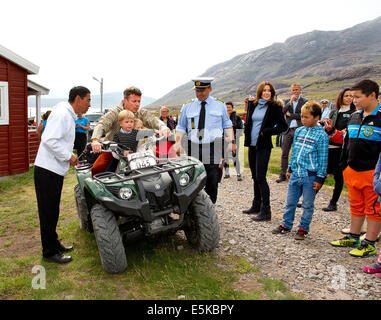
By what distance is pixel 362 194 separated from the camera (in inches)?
164

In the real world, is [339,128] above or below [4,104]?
below

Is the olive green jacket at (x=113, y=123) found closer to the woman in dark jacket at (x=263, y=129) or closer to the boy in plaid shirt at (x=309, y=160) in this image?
the woman in dark jacket at (x=263, y=129)

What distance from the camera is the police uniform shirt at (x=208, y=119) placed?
4816 millimetres

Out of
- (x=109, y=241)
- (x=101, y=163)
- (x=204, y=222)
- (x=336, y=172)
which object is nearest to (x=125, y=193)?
(x=109, y=241)

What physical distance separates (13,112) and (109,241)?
8.85 m

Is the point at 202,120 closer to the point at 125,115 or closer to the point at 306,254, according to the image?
the point at 125,115

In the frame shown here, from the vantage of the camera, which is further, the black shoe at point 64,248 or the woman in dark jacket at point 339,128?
the woman in dark jacket at point 339,128

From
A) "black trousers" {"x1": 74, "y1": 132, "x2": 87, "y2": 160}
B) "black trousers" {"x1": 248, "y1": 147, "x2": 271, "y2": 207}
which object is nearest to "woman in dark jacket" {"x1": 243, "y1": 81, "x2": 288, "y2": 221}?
"black trousers" {"x1": 248, "y1": 147, "x2": 271, "y2": 207}

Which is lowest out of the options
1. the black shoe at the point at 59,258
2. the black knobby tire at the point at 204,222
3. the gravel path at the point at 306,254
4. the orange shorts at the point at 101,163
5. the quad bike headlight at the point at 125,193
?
the black shoe at the point at 59,258

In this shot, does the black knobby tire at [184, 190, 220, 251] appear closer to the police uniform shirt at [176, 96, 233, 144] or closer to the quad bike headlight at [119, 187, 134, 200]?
the quad bike headlight at [119, 187, 134, 200]

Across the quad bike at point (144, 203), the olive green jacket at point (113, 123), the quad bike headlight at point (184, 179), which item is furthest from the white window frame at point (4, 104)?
the quad bike headlight at point (184, 179)

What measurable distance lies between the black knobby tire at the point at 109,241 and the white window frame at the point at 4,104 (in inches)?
323

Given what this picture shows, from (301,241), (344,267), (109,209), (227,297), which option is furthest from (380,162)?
(109,209)

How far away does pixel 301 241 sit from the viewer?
4523 mm
